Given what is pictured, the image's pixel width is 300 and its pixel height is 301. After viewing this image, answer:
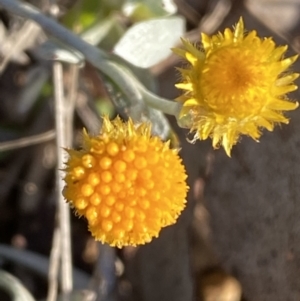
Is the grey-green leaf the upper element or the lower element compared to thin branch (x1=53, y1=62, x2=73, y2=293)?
upper

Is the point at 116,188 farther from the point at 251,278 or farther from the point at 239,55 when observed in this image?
the point at 251,278

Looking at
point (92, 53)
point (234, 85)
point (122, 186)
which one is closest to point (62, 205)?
point (92, 53)

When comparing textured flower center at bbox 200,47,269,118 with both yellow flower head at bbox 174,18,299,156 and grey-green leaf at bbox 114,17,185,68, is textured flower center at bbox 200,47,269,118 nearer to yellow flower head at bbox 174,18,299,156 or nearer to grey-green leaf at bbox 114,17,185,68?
yellow flower head at bbox 174,18,299,156

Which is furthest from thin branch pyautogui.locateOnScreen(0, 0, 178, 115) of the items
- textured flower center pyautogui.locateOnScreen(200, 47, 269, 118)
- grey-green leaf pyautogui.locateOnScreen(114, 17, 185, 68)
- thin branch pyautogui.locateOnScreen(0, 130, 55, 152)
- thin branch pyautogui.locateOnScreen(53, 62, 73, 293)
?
thin branch pyautogui.locateOnScreen(0, 130, 55, 152)

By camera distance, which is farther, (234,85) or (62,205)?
(62,205)

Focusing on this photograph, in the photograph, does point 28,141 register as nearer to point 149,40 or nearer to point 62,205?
point 62,205

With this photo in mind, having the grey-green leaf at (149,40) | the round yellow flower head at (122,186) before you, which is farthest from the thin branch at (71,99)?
the round yellow flower head at (122,186)

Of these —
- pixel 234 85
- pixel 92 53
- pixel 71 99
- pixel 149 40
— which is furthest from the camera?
pixel 71 99

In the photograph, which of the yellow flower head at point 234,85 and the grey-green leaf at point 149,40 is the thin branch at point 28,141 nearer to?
the grey-green leaf at point 149,40
